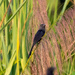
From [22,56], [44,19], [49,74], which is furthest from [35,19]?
[49,74]

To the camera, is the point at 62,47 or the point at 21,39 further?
the point at 21,39

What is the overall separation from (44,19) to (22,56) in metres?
0.59

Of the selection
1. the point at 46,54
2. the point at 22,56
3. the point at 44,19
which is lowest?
the point at 46,54

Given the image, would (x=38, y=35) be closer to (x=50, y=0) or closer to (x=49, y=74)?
(x=50, y=0)

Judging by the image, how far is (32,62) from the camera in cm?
151

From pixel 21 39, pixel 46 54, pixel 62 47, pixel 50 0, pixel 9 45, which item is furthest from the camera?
pixel 50 0

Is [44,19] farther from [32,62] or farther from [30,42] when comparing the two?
[32,62]

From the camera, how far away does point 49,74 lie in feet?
2.97

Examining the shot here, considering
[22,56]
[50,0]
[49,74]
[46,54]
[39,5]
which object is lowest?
[49,74]

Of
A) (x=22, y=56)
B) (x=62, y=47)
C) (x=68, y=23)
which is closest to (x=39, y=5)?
(x=68, y=23)

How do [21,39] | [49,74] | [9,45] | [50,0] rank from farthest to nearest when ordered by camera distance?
[50,0], [9,45], [21,39], [49,74]

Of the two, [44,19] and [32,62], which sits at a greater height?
[44,19]

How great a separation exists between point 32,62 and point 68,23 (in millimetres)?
418

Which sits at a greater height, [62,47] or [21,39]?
[21,39]
